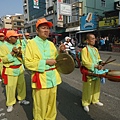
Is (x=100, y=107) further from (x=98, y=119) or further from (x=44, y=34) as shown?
(x=44, y=34)

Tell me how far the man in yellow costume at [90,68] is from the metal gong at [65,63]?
30.9 inches

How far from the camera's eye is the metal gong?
100 inches

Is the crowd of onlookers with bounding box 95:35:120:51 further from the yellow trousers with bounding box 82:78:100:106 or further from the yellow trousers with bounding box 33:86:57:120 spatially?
the yellow trousers with bounding box 33:86:57:120

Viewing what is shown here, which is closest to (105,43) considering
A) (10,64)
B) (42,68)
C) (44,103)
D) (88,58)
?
(88,58)

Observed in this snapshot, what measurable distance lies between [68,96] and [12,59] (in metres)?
1.91

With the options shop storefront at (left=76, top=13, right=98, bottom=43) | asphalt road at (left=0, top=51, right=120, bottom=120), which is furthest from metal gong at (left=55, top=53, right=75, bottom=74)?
shop storefront at (left=76, top=13, right=98, bottom=43)

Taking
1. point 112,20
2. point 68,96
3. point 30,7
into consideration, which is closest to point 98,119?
point 68,96

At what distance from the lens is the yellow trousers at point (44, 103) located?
Answer: 2.65 meters

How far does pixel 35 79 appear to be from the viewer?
8.53 ft

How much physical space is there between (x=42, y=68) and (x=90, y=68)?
4.27ft

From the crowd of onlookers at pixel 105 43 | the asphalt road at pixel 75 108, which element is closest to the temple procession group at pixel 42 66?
the asphalt road at pixel 75 108

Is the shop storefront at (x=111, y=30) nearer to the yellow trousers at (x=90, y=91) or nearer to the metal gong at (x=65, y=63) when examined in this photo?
the yellow trousers at (x=90, y=91)

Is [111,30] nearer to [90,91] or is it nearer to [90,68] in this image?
[90,91]

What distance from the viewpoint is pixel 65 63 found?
104 inches
